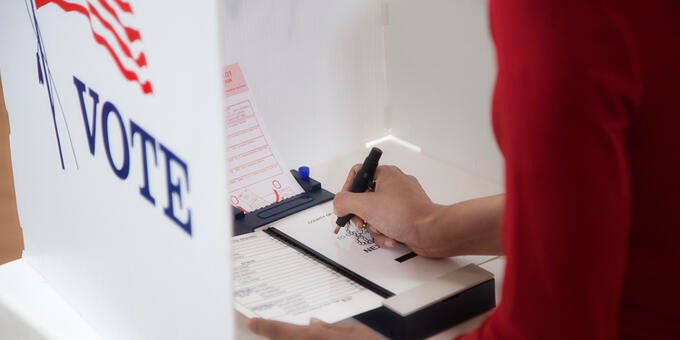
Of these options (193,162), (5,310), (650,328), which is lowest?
(5,310)

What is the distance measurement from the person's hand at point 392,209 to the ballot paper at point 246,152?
14cm

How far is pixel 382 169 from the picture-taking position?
3.95 ft

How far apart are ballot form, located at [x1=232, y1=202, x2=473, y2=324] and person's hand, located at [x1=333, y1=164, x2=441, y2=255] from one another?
19 millimetres

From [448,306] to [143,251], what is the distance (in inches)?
13.6

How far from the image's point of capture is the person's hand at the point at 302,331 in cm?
92

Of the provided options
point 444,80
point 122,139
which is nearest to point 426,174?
point 444,80

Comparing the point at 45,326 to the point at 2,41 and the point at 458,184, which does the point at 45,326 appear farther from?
the point at 458,184

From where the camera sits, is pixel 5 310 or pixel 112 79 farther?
pixel 5 310

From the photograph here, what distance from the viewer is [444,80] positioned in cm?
138

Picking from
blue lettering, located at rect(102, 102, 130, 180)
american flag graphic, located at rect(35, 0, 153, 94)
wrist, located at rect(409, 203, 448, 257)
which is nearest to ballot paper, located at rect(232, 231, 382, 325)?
wrist, located at rect(409, 203, 448, 257)

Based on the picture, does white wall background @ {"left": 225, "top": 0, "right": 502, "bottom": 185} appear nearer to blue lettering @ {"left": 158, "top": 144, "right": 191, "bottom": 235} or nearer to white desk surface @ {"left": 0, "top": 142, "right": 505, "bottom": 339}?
white desk surface @ {"left": 0, "top": 142, "right": 505, "bottom": 339}

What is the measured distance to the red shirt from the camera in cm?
60

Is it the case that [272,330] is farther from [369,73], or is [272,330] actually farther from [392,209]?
[369,73]

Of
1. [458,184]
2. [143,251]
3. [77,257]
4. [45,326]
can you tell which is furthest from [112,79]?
[458,184]
